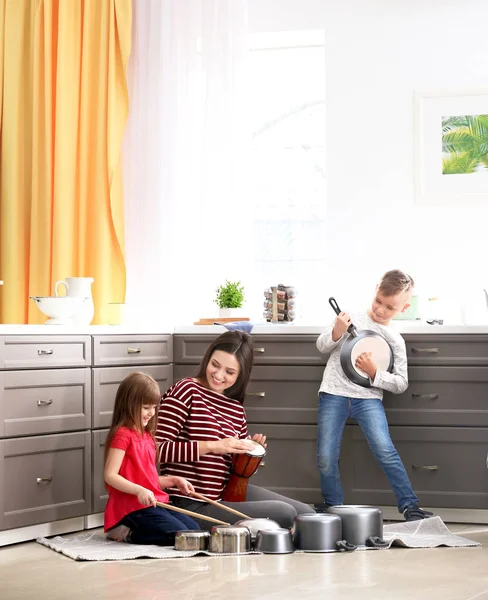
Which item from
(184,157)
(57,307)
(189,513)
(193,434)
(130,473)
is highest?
(184,157)

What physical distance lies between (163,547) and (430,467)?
1096 millimetres

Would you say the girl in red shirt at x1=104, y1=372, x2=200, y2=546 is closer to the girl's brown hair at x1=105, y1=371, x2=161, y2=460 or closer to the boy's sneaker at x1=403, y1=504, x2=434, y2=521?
the girl's brown hair at x1=105, y1=371, x2=161, y2=460

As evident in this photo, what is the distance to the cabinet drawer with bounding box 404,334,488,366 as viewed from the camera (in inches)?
142

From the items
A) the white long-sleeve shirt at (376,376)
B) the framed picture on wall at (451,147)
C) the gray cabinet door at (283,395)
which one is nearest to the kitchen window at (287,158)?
the framed picture on wall at (451,147)

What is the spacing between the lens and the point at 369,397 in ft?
11.7

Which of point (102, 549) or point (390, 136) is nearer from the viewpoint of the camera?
point (102, 549)

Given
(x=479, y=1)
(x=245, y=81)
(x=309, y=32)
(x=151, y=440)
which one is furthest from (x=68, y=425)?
(x=479, y=1)

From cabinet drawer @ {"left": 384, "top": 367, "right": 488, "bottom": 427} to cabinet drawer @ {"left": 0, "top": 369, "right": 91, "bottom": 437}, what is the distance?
1119mm

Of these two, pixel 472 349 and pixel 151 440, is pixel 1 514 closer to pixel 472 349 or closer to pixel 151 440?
pixel 151 440

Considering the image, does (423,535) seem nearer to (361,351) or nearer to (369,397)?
(369,397)

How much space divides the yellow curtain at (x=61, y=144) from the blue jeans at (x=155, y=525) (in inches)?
53.0

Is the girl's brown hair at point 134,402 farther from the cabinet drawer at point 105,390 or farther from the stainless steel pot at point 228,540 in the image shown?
the stainless steel pot at point 228,540

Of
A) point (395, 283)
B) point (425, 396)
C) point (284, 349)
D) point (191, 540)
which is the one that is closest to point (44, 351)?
point (191, 540)

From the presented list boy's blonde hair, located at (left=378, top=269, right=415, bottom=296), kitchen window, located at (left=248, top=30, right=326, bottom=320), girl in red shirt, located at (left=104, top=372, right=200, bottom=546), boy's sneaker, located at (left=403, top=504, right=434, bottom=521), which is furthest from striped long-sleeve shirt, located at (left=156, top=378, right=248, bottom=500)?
kitchen window, located at (left=248, top=30, right=326, bottom=320)
